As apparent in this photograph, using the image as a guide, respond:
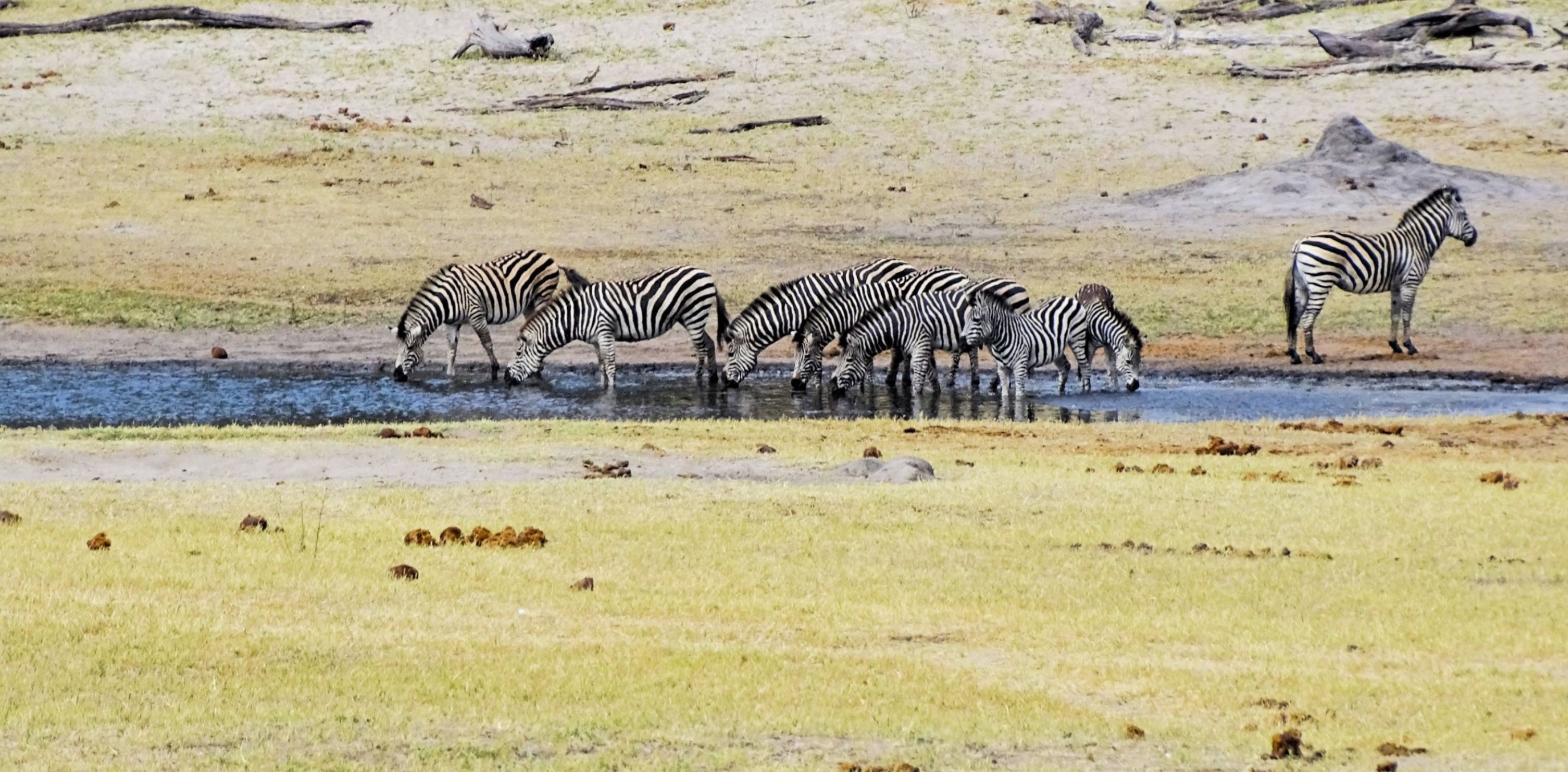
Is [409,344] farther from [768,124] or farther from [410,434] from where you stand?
[768,124]

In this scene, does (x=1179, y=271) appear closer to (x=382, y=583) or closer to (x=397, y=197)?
(x=397, y=197)

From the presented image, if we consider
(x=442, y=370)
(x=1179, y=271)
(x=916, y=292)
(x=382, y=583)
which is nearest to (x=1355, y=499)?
(x=382, y=583)

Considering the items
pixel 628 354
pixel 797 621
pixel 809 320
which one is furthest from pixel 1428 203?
pixel 797 621

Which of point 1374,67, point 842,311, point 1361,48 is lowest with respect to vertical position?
point 842,311

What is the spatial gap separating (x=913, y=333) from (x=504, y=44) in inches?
1086

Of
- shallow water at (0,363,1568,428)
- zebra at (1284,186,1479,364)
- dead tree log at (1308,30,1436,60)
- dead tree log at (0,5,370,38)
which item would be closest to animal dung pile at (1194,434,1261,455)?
shallow water at (0,363,1568,428)

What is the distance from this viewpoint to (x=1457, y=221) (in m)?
29.0

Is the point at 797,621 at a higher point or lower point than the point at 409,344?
lower

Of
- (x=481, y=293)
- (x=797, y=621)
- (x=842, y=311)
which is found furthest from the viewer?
(x=481, y=293)

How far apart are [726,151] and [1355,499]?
2784cm

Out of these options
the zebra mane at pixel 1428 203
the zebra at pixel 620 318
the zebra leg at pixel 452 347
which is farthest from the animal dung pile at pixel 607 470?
the zebra mane at pixel 1428 203

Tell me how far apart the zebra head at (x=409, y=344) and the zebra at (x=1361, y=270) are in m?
10.5

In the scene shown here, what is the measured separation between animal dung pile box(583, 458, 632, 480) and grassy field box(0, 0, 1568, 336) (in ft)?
43.5

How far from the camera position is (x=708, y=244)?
3397 cm
